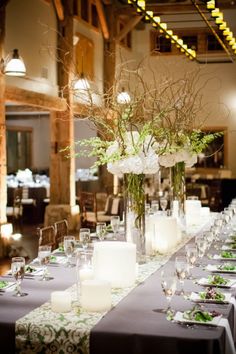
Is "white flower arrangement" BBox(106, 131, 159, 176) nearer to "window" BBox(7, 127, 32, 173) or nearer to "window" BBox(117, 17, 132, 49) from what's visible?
"window" BBox(117, 17, 132, 49)

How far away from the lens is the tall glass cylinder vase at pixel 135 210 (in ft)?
14.1

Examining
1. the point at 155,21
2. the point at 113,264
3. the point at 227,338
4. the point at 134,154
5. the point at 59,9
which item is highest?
the point at 59,9

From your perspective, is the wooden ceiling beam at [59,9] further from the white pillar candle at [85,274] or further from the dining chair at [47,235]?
the white pillar candle at [85,274]

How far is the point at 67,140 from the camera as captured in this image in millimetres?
11406

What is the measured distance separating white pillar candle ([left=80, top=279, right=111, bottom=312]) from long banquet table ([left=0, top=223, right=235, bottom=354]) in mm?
50

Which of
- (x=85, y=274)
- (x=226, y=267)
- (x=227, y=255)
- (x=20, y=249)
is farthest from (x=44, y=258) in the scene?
(x=20, y=249)

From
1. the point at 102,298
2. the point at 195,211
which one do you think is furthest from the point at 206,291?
the point at 195,211

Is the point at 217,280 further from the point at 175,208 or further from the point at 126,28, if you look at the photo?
the point at 126,28

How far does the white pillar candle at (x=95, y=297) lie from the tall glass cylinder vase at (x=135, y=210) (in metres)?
1.20

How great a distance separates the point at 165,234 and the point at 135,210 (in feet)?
1.53

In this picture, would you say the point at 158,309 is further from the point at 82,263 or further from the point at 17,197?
the point at 17,197

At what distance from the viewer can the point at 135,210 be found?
432 cm

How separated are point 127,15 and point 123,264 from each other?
11.4 meters

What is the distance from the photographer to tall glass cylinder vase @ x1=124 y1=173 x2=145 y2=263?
429cm
